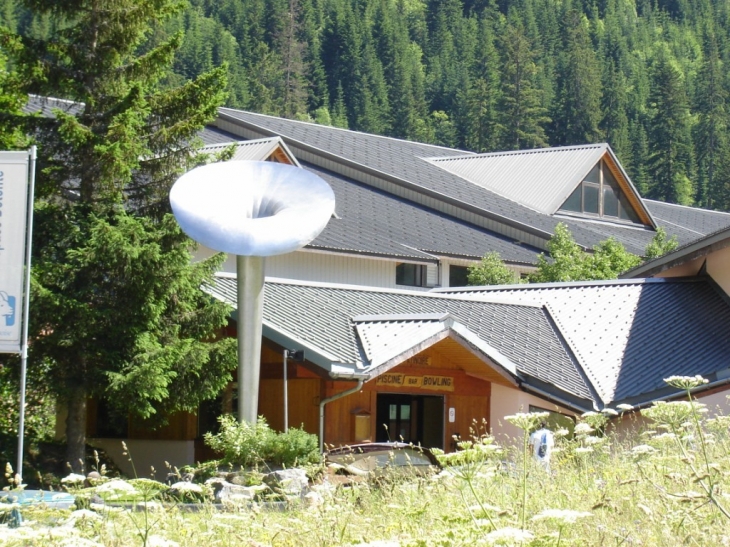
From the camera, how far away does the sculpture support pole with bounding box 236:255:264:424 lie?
48.2 ft

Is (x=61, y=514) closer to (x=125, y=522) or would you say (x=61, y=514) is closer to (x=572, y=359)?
(x=125, y=522)

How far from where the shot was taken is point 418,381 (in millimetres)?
17656

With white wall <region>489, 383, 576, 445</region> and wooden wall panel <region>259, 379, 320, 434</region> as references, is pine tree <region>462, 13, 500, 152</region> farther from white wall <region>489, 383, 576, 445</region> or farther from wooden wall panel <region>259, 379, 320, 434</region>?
wooden wall panel <region>259, 379, 320, 434</region>

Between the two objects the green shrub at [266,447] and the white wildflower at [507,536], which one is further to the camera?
the green shrub at [266,447]

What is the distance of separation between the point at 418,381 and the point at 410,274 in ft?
28.7

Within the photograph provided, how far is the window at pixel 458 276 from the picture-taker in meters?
27.2

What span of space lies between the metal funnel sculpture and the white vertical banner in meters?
2.81

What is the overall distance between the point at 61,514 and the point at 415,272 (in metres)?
20.5

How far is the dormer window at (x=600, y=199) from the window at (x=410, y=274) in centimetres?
862

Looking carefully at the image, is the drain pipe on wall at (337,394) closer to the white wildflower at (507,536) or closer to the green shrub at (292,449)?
the green shrub at (292,449)

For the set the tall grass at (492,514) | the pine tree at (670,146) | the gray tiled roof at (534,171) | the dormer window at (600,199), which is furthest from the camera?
the pine tree at (670,146)

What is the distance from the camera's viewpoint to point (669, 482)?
7.27m

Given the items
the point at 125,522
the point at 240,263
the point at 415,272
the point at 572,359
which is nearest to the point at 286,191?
the point at 240,263

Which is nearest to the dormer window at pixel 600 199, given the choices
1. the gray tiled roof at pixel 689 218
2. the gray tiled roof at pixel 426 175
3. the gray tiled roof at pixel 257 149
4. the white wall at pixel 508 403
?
the gray tiled roof at pixel 426 175
